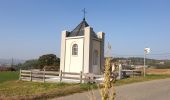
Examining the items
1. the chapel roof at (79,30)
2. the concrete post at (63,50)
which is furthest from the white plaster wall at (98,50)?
the concrete post at (63,50)

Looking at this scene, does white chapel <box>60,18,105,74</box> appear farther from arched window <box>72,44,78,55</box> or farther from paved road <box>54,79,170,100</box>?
paved road <box>54,79,170,100</box>

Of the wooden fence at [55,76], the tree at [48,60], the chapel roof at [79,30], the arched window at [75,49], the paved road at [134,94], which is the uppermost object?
the chapel roof at [79,30]

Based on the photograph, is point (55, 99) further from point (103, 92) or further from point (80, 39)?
point (80, 39)

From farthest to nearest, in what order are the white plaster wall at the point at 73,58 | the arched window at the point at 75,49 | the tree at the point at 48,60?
the tree at the point at 48,60 < the arched window at the point at 75,49 < the white plaster wall at the point at 73,58

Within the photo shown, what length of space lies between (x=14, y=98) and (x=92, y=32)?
1496cm

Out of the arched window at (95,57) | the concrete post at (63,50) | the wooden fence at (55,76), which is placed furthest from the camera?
the concrete post at (63,50)

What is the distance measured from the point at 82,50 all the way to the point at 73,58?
1.24m

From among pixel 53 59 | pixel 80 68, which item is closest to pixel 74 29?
pixel 80 68

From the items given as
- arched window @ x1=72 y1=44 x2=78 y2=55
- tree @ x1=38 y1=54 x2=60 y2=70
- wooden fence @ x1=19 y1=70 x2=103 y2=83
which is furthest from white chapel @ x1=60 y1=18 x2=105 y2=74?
tree @ x1=38 y1=54 x2=60 y2=70

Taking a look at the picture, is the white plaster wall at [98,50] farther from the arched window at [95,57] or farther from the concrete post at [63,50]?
the concrete post at [63,50]

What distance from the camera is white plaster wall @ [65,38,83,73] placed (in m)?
25.5

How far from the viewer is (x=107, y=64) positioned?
3738 millimetres

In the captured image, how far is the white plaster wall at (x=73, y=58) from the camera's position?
2550 cm

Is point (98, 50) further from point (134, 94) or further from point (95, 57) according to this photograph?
point (134, 94)
